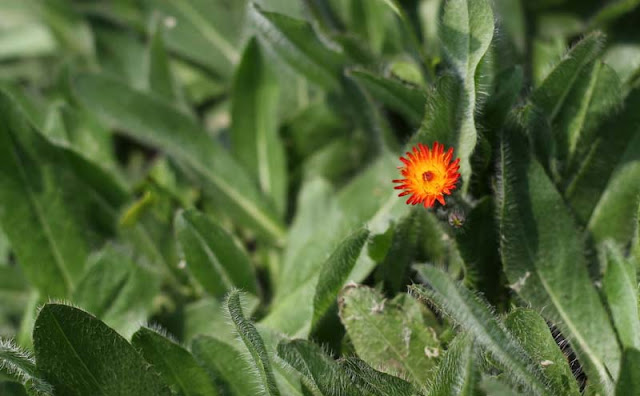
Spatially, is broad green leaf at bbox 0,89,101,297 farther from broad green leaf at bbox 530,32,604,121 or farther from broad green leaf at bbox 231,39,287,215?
broad green leaf at bbox 530,32,604,121

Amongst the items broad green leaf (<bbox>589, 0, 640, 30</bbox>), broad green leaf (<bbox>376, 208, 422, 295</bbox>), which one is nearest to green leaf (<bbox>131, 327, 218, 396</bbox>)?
broad green leaf (<bbox>376, 208, 422, 295</bbox>)

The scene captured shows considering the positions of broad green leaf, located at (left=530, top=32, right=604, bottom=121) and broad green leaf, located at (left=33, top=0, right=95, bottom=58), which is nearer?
broad green leaf, located at (left=530, top=32, right=604, bottom=121)

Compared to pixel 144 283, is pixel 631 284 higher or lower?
higher

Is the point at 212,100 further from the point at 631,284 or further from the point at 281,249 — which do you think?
the point at 631,284

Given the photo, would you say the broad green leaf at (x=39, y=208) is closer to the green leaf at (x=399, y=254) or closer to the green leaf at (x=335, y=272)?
the green leaf at (x=335, y=272)

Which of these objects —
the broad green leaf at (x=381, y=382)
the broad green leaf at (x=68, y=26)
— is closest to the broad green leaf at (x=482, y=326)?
the broad green leaf at (x=381, y=382)

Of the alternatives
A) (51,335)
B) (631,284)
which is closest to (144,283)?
(51,335)
